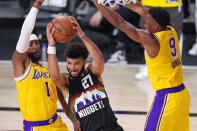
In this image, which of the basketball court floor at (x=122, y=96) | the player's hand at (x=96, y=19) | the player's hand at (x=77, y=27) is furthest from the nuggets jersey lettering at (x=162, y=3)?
the player's hand at (x=77, y=27)

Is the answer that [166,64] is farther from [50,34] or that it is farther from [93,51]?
[50,34]

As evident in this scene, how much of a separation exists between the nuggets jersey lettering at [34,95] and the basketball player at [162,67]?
0.91 meters

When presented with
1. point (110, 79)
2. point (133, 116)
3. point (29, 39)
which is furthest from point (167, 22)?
point (110, 79)

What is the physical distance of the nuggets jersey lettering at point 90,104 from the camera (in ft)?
13.3

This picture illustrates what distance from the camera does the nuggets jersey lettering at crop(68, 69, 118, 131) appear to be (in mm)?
4059

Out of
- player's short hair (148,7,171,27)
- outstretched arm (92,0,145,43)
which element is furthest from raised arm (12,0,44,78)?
player's short hair (148,7,171,27)

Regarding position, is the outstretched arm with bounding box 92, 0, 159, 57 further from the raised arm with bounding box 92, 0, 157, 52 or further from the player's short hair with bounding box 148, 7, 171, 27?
the player's short hair with bounding box 148, 7, 171, 27

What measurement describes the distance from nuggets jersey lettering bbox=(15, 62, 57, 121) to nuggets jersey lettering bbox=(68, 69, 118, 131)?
0.95 ft

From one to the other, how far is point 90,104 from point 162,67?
2.71 feet

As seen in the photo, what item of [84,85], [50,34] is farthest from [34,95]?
[50,34]

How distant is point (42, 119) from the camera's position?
4332 millimetres

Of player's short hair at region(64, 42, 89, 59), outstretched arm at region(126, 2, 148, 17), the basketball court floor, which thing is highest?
outstretched arm at region(126, 2, 148, 17)

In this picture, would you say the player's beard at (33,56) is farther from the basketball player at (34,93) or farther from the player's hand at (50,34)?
the player's hand at (50,34)

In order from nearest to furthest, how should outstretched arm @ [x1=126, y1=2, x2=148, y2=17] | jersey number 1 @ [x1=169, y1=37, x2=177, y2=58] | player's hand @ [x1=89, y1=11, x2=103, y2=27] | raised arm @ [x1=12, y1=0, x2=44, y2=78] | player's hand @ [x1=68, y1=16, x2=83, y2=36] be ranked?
raised arm @ [x1=12, y1=0, x2=44, y2=78] → player's hand @ [x1=68, y1=16, x2=83, y2=36] → jersey number 1 @ [x1=169, y1=37, x2=177, y2=58] → outstretched arm @ [x1=126, y1=2, x2=148, y2=17] → player's hand @ [x1=89, y1=11, x2=103, y2=27]
